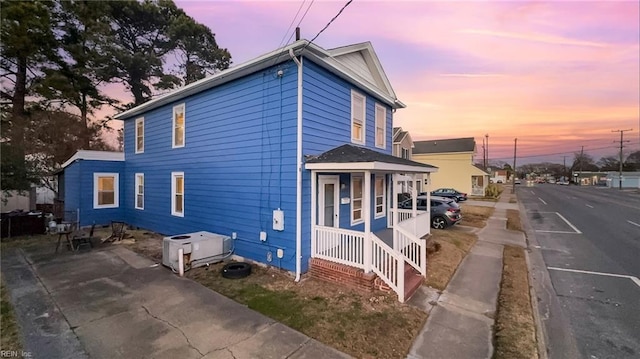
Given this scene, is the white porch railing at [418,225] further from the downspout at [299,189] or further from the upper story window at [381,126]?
the downspout at [299,189]

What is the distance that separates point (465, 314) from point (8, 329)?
7773mm

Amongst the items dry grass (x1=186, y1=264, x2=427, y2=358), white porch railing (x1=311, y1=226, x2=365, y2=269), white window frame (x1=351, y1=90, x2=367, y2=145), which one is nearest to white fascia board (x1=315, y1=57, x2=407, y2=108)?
white window frame (x1=351, y1=90, x2=367, y2=145)

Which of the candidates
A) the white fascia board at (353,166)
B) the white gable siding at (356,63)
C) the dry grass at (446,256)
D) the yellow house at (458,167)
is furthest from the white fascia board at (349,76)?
the yellow house at (458,167)

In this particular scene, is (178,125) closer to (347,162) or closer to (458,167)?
(347,162)

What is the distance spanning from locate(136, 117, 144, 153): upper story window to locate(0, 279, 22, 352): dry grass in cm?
840

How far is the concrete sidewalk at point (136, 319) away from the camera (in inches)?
155

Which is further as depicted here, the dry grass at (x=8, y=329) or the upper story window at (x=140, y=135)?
the upper story window at (x=140, y=135)

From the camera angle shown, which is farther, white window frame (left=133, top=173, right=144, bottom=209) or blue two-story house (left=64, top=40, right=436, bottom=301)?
white window frame (left=133, top=173, right=144, bottom=209)

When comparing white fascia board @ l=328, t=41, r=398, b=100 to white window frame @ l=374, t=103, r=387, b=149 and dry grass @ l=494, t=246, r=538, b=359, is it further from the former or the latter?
dry grass @ l=494, t=246, r=538, b=359

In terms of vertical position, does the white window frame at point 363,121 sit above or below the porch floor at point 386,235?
above

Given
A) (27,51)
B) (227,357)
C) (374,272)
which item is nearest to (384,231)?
(374,272)

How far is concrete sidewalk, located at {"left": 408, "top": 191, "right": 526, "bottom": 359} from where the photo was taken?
4207 millimetres

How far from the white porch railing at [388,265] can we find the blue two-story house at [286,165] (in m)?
0.02

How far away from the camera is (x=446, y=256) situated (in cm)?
909
